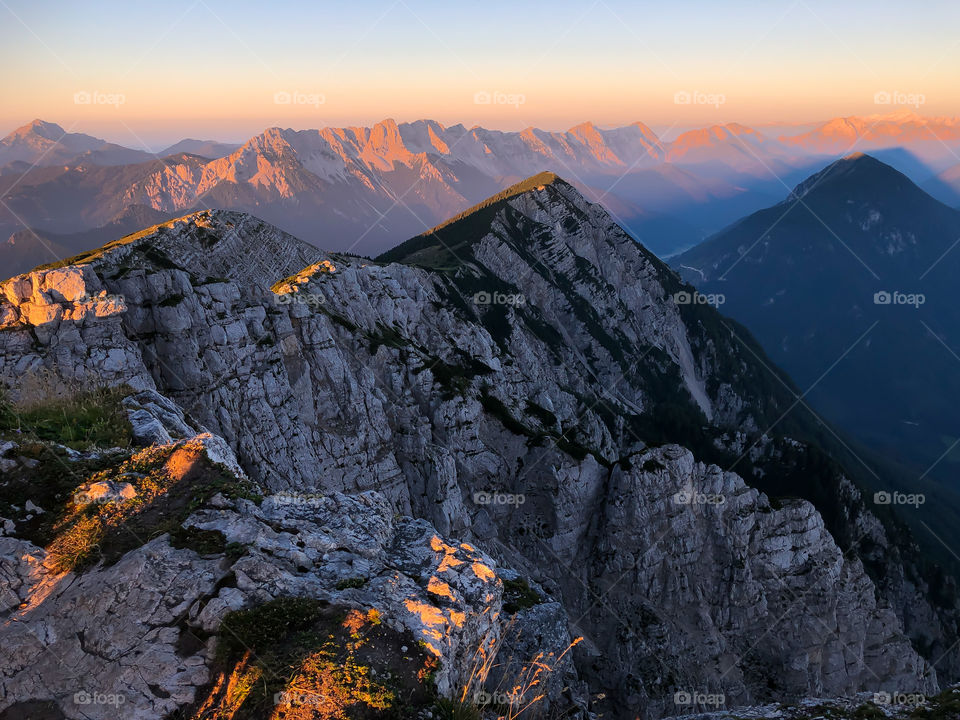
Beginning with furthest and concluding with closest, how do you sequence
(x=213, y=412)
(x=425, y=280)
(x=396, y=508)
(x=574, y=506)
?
(x=425, y=280), (x=574, y=506), (x=396, y=508), (x=213, y=412)

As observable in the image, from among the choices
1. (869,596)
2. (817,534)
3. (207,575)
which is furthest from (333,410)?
(869,596)

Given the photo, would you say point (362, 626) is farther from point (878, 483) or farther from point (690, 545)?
point (878, 483)

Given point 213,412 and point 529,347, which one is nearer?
point 213,412

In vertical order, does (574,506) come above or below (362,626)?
below

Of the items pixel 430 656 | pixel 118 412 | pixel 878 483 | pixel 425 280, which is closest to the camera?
pixel 430 656

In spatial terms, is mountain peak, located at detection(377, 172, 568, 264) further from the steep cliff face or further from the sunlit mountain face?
the steep cliff face

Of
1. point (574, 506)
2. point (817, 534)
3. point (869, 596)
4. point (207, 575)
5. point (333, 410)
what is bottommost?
point (869, 596)

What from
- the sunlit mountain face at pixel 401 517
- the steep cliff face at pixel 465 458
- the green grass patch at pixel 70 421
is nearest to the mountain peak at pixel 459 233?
the sunlit mountain face at pixel 401 517

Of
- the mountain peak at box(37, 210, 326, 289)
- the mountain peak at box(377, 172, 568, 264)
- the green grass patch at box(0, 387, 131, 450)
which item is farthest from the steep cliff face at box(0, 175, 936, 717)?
the mountain peak at box(377, 172, 568, 264)

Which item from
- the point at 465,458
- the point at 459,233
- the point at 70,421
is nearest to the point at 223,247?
the point at 465,458
